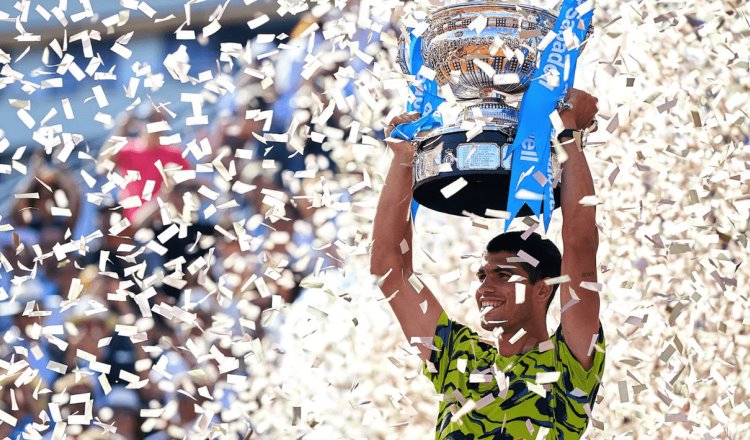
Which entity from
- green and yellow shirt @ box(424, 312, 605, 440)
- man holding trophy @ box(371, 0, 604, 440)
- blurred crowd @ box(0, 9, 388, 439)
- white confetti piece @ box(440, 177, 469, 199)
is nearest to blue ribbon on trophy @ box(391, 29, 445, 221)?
man holding trophy @ box(371, 0, 604, 440)

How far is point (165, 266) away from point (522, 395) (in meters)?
3.54

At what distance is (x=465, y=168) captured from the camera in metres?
4.09

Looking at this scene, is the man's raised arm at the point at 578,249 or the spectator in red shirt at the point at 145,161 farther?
the spectator in red shirt at the point at 145,161

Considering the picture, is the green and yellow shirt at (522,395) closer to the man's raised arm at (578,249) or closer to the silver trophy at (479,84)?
the man's raised arm at (578,249)

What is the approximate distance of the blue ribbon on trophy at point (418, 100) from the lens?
4.30 m

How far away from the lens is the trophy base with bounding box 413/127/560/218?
407 cm

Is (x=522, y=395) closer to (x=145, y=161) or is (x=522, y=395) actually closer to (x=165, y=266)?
(x=165, y=266)

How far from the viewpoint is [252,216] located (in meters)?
7.55

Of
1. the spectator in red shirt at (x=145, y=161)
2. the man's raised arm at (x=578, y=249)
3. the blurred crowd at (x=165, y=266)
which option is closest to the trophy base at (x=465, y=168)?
the man's raised arm at (x=578, y=249)

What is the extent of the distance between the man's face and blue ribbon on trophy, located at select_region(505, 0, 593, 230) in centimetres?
23

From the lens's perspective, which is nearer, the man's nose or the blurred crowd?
the man's nose

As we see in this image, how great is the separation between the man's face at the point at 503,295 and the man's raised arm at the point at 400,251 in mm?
234

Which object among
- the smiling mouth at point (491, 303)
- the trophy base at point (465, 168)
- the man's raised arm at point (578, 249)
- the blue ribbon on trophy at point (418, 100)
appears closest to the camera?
the man's raised arm at point (578, 249)

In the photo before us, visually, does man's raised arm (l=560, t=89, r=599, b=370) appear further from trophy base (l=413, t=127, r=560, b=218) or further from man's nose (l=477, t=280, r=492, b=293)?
man's nose (l=477, t=280, r=492, b=293)
